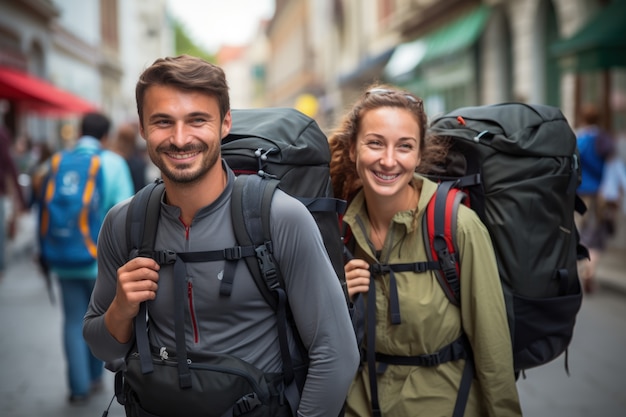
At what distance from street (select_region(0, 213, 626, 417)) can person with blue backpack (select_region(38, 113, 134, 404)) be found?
0.33 meters

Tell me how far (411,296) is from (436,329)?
140mm

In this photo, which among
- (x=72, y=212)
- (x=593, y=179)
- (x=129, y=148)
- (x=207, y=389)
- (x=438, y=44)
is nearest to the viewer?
(x=207, y=389)

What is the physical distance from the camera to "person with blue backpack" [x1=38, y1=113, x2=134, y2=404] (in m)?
5.22

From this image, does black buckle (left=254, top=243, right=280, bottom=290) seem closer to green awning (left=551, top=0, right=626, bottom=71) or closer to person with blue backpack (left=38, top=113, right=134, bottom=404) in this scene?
person with blue backpack (left=38, top=113, right=134, bottom=404)

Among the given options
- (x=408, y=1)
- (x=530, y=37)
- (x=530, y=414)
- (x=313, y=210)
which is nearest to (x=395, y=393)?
(x=313, y=210)

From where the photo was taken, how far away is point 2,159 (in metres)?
9.84

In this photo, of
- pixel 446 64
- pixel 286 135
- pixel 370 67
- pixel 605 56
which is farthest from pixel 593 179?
pixel 370 67

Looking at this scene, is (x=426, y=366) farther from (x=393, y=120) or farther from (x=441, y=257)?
(x=393, y=120)

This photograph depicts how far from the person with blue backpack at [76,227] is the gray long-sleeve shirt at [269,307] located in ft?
10.6

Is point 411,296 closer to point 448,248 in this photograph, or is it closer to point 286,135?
point 448,248

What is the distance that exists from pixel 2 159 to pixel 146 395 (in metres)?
8.53

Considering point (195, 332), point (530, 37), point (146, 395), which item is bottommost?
point (146, 395)

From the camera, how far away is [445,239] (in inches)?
105

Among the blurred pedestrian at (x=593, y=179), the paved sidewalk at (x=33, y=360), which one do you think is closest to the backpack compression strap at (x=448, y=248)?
the paved sidewalk at (x=33, y=360)
